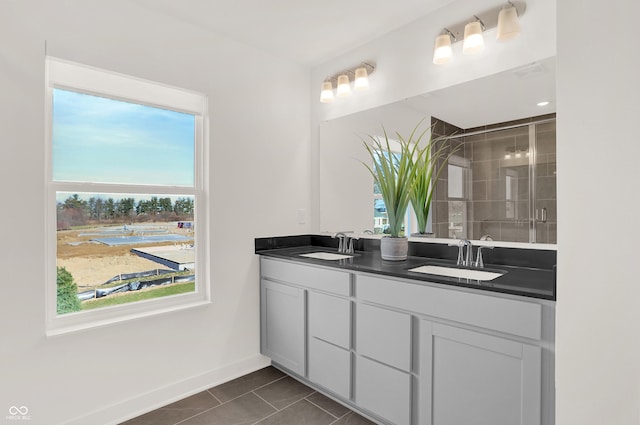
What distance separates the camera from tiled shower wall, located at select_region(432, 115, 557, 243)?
1.81 metres

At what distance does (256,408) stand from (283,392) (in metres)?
0.24

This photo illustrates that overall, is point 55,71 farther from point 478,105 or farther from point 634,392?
point 634,392

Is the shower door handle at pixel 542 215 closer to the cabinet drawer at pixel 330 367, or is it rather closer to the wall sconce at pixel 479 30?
the wall sconce at pixel 479 30

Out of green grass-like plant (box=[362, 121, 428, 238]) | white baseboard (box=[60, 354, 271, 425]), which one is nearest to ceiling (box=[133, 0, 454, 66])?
green grass-like plant (box=[362, 121, 428, 238])

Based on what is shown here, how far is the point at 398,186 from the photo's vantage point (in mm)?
2324

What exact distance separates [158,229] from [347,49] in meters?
1.95

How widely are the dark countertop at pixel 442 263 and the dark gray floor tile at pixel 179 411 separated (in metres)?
1.03

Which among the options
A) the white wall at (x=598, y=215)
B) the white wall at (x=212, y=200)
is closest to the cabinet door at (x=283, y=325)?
the white wall at (x=212, y=200)

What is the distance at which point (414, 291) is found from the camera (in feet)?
5.63

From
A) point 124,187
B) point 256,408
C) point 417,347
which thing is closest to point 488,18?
point 417,347

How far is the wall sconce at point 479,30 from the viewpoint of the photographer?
1783mm

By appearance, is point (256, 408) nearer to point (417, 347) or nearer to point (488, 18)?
point (417, 347)

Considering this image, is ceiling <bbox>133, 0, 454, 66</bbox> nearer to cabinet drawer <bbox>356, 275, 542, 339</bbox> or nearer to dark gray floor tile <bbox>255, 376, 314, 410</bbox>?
cabinet drawer <bbox>356, 275, 542, 339</bbox>

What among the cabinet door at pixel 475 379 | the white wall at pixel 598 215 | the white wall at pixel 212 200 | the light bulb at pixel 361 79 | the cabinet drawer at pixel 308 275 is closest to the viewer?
the white wall at pixel 598 215
